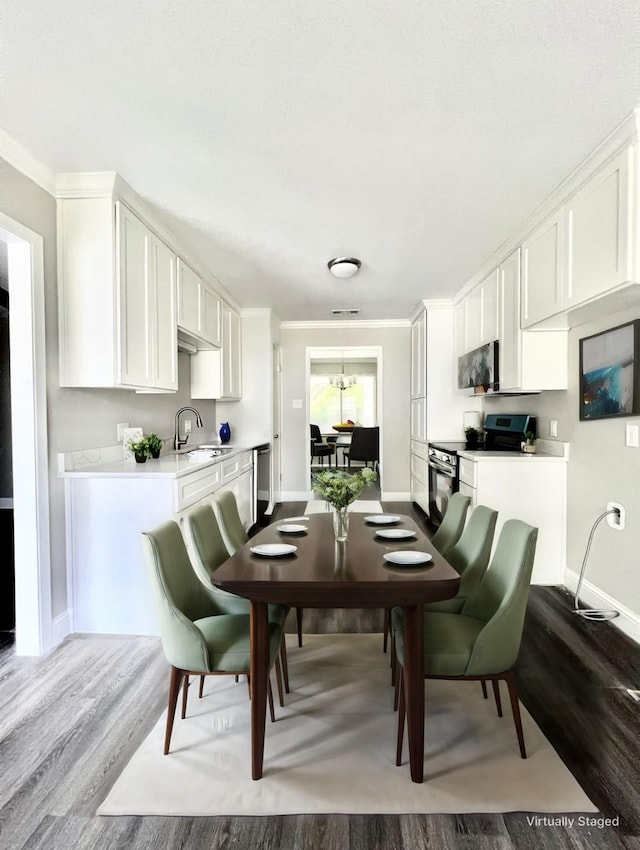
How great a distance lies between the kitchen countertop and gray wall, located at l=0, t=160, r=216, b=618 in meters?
0.05

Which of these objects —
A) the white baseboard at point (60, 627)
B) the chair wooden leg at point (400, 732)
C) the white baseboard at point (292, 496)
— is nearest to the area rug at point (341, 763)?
the chair wooden leg at point (400, 732)

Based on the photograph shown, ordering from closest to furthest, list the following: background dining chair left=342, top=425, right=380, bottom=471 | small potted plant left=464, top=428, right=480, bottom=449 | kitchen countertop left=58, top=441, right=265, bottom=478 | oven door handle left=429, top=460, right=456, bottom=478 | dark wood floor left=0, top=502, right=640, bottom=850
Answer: dark wood floor left=0, top=502, right=640, bottom=850 < kitchen countertop left=58, top=441, right=265, bottom=478 < oven door handle left=429, top=460, right=456, bottom=478 < small potted plant left=464, top=428, right=480, bottom=449 < background dining chair left=342, top=425, right=380, bottom=471

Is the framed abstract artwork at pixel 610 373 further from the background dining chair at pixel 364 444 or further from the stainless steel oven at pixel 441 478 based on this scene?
the background dining chair at pixel 364 444

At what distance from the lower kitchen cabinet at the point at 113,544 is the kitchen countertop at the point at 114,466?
2 cm

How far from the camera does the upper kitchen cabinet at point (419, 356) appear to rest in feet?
18.4

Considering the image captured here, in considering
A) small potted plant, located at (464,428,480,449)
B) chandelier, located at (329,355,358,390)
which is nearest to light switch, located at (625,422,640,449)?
small potted plant, located at (464,428,480,449)

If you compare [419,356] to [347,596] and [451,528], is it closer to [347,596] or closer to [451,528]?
[451,528]

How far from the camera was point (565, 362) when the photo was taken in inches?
132

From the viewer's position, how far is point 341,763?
170 centimetres

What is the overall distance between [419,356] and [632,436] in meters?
3.50

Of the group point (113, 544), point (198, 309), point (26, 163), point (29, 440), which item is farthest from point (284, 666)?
point (198, 309)

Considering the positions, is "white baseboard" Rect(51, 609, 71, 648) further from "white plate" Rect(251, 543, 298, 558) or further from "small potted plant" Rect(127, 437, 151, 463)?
"white plate" Rect(251, 543, 298, 558)

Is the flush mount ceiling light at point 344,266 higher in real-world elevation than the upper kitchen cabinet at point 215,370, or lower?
higher

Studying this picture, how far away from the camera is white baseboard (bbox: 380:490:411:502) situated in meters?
6.60
